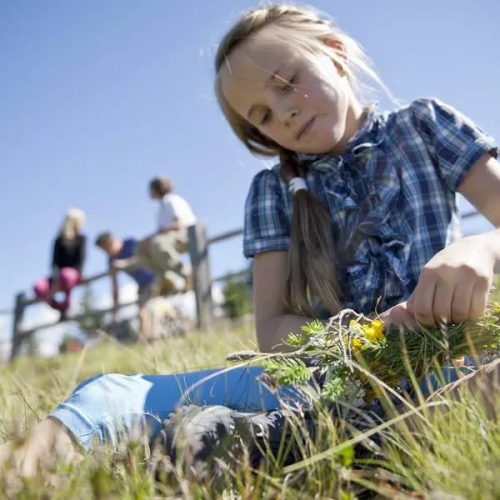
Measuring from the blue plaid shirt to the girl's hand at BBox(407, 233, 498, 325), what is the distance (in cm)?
40

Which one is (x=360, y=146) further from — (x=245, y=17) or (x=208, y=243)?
(x=208, y=243)

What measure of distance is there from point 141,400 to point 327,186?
2.65 feet

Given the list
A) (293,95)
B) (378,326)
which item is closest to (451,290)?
(378,326)

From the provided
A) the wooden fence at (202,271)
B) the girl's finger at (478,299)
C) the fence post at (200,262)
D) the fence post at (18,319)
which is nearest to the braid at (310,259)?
the girl's finger at (478,299)

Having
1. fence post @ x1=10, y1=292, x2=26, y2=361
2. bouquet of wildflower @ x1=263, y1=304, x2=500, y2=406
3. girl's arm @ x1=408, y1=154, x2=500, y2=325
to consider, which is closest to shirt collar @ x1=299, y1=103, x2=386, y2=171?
girl's arm @ x1=408, y1=154, x2=500, y2=325

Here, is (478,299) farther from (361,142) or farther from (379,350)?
(361,142)

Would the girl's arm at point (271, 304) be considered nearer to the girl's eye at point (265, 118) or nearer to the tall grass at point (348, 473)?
the girl's eye at point (265, 118)

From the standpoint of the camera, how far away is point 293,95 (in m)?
1.60

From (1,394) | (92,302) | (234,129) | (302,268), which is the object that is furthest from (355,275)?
(92,302)

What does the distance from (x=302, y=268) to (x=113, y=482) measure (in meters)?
0.90

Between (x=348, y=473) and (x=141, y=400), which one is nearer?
(x=348, y=473)

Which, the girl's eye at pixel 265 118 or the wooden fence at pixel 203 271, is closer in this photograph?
the girl's eye at pixel 265 118

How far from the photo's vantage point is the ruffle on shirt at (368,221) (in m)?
1.45

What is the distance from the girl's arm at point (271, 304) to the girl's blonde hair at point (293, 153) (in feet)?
0.12
